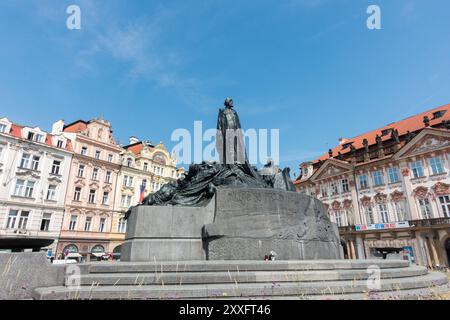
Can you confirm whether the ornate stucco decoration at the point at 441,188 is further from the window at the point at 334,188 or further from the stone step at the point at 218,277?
the stone step at the point at 218,277

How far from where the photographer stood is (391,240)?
2788 cm

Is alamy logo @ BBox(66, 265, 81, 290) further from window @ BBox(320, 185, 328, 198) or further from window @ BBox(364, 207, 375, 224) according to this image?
window @ BBox(320, 185, 328, 198)

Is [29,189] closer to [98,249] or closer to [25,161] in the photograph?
[25,161]

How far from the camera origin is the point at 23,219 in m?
26.2

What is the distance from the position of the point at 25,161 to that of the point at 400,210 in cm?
3937

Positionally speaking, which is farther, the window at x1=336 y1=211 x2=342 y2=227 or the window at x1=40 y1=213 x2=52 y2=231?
the window at x1=336 y1=211 x2=342 y2=227

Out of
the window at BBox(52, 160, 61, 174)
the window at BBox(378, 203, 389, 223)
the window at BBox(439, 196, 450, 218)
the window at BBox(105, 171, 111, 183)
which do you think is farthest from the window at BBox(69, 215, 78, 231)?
the window at BBox(439, 196, 450, 218)

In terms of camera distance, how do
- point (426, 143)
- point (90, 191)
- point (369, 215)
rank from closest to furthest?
point (426, 143) < point (369, 215) < point (90, 191)

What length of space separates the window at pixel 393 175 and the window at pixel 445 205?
14.0 ft

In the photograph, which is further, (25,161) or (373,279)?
(25,161)

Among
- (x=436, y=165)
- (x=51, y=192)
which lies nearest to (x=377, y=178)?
(x=436, y=165)

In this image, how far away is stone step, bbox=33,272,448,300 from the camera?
12.7 ft

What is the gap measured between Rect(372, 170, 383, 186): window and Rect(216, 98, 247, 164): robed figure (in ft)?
89.7
